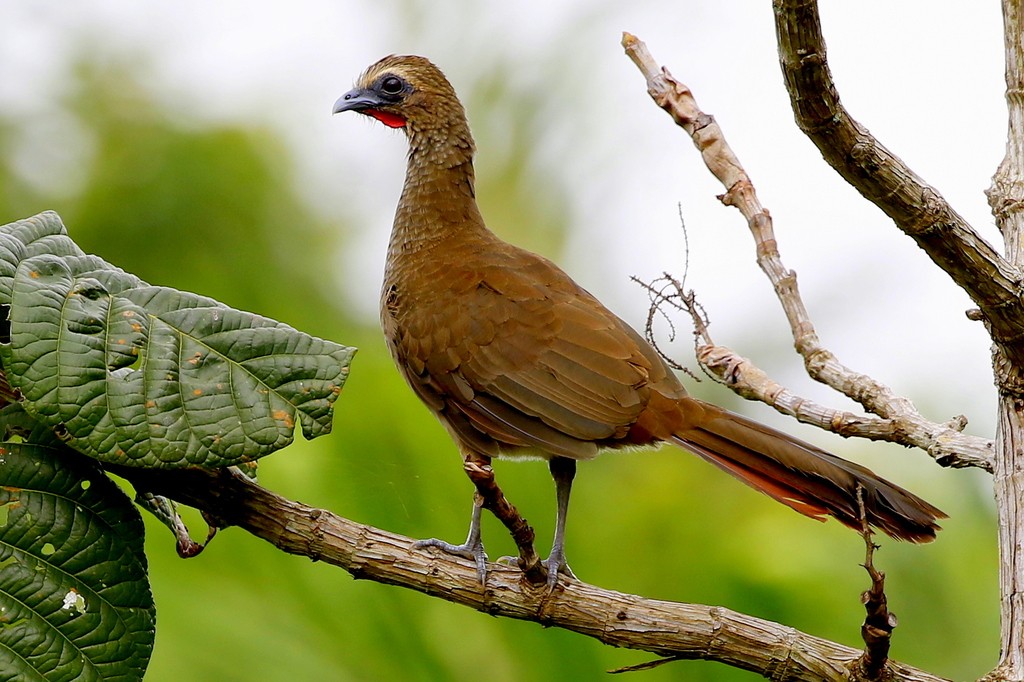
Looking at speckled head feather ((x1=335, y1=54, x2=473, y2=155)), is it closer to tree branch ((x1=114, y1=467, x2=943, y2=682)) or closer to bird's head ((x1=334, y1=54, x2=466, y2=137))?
bird's head ((x1=334, y1=54, x2=466, y2=137))

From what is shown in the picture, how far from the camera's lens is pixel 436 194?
303 cm

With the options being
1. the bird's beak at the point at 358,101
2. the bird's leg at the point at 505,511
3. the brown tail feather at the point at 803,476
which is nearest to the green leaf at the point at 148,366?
the bird's leg at the point at 505,511

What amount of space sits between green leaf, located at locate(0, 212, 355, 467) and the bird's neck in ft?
3.79

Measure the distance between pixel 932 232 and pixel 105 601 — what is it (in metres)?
1.46

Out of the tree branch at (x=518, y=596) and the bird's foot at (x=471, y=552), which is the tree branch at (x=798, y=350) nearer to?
the tree branch at (x=518, y=596)

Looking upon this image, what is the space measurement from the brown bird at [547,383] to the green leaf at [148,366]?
0.53m

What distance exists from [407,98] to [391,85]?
0.22 feet

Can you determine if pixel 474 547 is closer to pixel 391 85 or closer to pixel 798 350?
pixel 798 350

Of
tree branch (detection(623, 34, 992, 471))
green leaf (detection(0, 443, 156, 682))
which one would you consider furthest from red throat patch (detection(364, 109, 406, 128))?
green leaf (detection(0, 443, 156, 682))

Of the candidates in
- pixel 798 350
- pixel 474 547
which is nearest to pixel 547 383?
pixel 474 547

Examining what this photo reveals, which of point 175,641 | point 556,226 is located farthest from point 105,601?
point 556,226

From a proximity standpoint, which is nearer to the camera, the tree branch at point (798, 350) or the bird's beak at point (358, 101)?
the tree branch at point (798, 350)

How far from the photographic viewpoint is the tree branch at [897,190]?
1503 millimetres

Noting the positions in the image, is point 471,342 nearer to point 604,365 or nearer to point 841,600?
point 604,365
